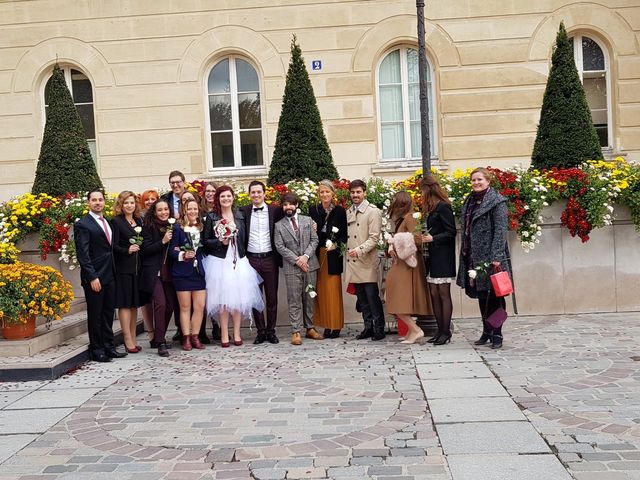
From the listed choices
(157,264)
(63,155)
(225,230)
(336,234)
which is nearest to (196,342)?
(157,264)

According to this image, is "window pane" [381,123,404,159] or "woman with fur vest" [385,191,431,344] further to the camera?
"window pane" [381,123,404,159]

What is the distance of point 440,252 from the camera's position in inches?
343

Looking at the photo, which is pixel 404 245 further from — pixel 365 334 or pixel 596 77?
pixel 596 77

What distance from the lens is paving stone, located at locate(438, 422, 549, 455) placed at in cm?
493

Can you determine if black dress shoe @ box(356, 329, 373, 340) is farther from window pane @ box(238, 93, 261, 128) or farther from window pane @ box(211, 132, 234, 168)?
window pane @ box(238, 93, 261, 128)

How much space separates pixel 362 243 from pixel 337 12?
25.8 feet

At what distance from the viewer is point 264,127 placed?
15.8m

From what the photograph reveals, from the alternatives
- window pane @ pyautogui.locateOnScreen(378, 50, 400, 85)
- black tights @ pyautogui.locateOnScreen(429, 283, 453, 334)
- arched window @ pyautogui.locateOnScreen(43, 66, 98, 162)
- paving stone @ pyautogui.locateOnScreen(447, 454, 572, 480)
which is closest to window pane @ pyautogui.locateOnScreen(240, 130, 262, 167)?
window pane @ pyautogui.locateOnScreen(378, 50, 400, 85)

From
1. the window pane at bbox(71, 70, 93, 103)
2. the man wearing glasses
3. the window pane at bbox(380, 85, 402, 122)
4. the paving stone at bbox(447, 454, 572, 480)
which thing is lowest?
the paving stone at bbox(447, 454, 572, 480)

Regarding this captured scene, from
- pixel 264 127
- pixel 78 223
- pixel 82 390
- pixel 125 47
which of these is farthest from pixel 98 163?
pixel 82 390

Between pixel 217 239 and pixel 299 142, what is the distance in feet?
10.9

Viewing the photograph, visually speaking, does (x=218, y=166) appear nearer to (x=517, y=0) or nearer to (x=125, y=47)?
(x=125, y=47)

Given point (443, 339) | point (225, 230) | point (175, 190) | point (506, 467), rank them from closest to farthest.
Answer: point (506, 467), point (443, 339), point (225, 230), point (175, 190)

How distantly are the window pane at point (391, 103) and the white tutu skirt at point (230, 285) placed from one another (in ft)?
25.5
